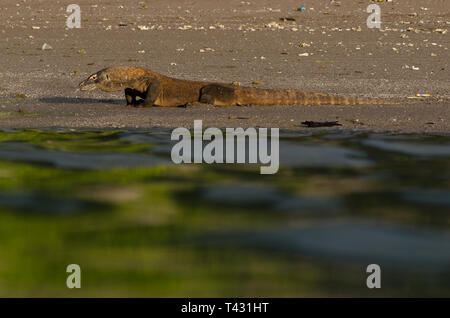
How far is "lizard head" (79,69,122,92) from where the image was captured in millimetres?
11367

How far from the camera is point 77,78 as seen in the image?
14.0 meters

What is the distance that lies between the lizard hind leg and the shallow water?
3.81m

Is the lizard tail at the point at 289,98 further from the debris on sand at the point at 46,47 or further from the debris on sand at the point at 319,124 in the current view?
the debris on sand at the point at 46,47

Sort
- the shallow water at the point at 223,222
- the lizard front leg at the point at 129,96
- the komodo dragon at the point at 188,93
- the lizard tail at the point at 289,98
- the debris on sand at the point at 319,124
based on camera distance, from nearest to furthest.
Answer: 1. the shallow water at the point at 223,222
2. the debris on sand at the point at 319,124
3. the lizard tail at the point at 289,98
4. the komodo dragon at the point at 188,93
5. the lizard front leg at the point at 129,96

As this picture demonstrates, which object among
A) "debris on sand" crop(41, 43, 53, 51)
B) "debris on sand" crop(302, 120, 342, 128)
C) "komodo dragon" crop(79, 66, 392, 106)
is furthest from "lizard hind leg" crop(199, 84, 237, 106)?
"debris on sand" crop(41, 43, 53, 51)

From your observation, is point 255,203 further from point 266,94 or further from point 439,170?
point 266,94

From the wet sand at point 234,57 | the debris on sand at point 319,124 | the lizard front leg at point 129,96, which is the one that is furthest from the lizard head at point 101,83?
the debris on sand at point 319,124

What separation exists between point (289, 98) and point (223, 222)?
6.53 meters

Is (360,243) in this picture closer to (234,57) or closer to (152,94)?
(152,94)

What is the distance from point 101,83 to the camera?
1142cm

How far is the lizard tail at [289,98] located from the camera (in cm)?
1098

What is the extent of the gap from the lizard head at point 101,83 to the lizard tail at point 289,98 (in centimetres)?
163

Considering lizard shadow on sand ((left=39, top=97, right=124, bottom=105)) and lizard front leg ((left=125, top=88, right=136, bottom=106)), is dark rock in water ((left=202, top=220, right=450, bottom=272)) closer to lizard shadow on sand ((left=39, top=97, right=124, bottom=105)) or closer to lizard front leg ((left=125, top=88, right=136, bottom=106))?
lizard front leg ((left=125, top=88, right=136, bottom=106))
